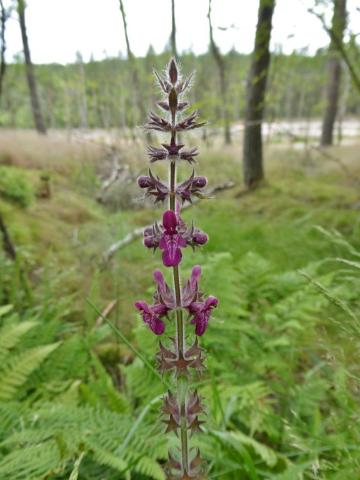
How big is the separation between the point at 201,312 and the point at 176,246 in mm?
226

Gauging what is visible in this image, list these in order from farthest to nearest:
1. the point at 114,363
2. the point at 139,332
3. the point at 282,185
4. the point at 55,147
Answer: the point at 55,147 < the point at 282,185 < the point at 114,363 < the point at 139,332

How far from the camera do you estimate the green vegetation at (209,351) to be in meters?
1.70

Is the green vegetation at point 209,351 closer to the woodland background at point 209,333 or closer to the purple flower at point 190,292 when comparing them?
the woodland background at point 209,333

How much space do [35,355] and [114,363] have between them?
3.43 feet

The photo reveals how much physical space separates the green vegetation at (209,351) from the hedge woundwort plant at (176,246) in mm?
131

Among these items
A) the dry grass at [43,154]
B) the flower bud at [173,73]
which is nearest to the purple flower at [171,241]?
the flower bud at [173,73]

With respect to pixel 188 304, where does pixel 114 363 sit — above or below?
below

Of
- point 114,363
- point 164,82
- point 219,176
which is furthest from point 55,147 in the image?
point 164,82

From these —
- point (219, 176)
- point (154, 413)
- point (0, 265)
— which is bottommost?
point (219, 176)

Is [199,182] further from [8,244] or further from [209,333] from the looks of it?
[8,244]

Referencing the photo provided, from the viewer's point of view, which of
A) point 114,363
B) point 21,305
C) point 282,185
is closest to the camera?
point 114,363

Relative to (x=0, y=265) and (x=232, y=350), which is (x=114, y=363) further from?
(x=0, y=265)

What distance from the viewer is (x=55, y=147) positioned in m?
13.7

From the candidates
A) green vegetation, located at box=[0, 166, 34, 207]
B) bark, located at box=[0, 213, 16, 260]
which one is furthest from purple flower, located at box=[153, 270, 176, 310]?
green vegetation, located at box=[0, 166, 34, 207]
